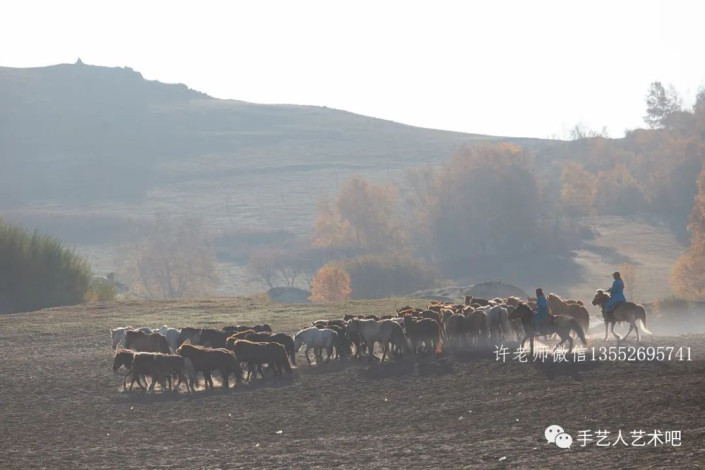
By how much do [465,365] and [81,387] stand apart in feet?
29.6

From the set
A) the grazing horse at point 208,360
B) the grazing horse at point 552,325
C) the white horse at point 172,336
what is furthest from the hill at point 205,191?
the grazing horse at point 208,360

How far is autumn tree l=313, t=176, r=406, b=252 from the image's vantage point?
113 m

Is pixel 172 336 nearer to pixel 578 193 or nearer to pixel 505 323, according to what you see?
pixel 505 323

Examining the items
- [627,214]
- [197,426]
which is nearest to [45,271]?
[197,426]

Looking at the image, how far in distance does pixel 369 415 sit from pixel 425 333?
7219 millimetres

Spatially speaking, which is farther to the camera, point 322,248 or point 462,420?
point 322,248

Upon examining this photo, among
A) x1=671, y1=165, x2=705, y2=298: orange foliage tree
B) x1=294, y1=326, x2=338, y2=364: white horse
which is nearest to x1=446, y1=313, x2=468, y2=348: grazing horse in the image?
x1=294, y1=326, x2=338, y2=364: white horse

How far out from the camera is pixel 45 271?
53.2 meters

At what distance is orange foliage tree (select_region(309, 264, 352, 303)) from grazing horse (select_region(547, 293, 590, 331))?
53.1 meters

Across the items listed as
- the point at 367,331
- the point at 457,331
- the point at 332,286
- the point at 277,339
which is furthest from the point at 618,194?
the point at 277,339

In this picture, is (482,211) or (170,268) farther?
(482,211)

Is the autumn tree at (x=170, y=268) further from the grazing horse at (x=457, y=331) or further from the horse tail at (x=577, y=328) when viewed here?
the horse tail at (x=577, y=328)

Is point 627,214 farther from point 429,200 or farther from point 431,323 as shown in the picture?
point 431,323

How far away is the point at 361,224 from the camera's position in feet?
379
